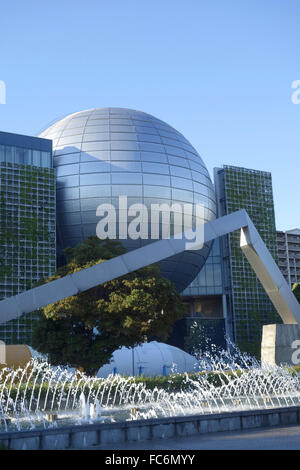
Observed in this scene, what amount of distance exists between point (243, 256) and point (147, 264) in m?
32.8

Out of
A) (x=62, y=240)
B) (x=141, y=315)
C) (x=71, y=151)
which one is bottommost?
(x=141, y=315)

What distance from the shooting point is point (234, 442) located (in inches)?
422

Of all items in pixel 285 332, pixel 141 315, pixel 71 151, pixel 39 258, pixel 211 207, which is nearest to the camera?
pixel 141 315

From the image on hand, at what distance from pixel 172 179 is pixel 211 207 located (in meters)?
5.78

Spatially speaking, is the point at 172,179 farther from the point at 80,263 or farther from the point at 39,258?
Answer: the point at 80,263

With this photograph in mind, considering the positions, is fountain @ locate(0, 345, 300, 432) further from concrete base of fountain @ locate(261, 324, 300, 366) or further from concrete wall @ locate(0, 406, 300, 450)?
concrete wall @ locate(0, 406, 300, 450)

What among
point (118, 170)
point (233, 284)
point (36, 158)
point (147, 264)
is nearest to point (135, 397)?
point (147, 264)

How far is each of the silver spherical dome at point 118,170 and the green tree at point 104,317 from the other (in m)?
19.1

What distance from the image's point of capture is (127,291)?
23.7 m

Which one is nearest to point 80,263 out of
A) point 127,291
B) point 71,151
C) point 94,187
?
point 127,291

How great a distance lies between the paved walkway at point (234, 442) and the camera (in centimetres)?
1005
